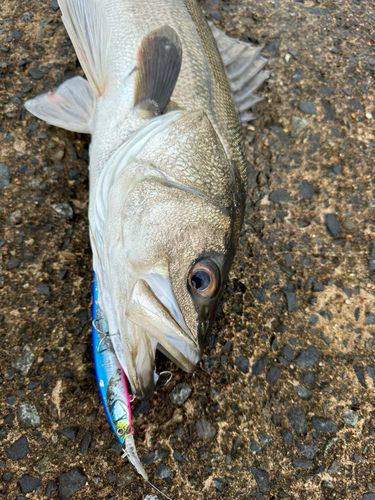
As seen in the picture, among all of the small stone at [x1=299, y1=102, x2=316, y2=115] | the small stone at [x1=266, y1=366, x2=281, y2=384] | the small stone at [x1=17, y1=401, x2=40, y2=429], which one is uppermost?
the small stone at [x1=299, y1=102, x2=316, y2=115]

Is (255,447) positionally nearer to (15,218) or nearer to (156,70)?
(15,218)

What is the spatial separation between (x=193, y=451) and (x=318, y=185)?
201 centimetres

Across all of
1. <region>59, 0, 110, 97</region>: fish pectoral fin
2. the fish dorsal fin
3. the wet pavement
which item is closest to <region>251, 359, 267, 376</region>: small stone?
the wet pavement

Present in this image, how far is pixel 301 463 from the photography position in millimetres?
2059

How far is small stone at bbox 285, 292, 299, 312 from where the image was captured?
240 centimetres

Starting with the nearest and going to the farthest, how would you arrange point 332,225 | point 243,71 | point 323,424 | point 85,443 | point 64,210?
1. point 85,443
2. point 323,424
3. point 64,210
4. point 332,225
5. point 243,71

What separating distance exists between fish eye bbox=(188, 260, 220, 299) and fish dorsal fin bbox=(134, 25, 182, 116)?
3.20ft

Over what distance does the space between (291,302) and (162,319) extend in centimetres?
117

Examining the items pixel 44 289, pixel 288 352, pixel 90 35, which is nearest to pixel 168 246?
pixel 44 289

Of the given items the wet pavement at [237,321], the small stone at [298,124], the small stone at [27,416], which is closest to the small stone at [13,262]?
the wet pavement at [237,321]

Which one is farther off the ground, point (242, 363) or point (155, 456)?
point (242, 363)

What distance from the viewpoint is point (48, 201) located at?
236cm

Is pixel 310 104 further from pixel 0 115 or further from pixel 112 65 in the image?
pixel 0 115

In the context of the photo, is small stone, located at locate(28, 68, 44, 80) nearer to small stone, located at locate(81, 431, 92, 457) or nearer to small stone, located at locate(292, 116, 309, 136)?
small stone, located at locate(292, 116, 309, 136)
